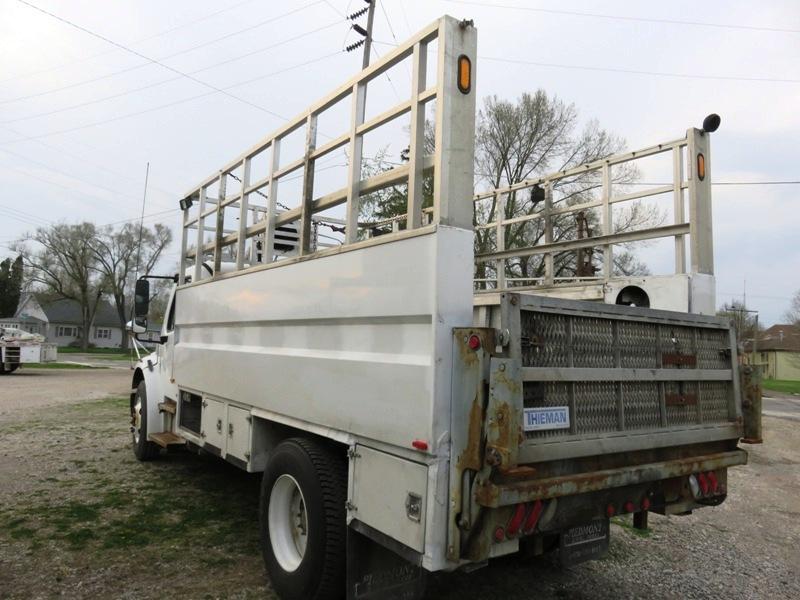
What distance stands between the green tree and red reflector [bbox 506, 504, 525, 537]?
6126cm

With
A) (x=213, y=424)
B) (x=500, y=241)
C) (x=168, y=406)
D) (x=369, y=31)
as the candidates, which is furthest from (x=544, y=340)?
(x=369, y=31)

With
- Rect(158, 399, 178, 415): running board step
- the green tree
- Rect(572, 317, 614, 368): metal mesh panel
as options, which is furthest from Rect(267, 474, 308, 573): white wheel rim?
the green tree

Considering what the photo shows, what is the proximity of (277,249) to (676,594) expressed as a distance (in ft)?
12.4

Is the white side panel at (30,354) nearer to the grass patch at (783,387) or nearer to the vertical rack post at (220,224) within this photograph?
the vertical rack post at (220,224)

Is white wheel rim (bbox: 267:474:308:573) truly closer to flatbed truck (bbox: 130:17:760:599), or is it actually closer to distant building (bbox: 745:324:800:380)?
flatbed truck (bbox: 130:17:760:599)

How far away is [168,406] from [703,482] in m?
4.89

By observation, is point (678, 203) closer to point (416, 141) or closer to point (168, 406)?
point (416, 141)

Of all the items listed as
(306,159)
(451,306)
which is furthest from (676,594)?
(306,159)

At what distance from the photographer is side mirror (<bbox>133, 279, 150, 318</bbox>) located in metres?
6.30

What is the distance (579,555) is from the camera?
2816 millimetres

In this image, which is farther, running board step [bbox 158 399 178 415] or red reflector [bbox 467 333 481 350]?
running board step [bbox 158 399 178 415]

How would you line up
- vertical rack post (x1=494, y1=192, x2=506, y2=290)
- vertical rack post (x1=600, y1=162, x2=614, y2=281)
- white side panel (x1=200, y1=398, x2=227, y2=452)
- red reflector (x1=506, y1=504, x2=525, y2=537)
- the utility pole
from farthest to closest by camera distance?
the utility pole, vertical rack post (x1=494, y1=192, x2=506, y2=290), vertical rack post (x1=600, y1=162, x2=614, y2=281), white side panel (x1=200, y1=398, x2=227, y2=452), red reflector (x1=506, y1=504, x2=525, y2=537)

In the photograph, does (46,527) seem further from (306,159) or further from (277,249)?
(306,159)

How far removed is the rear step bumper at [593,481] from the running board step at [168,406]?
4219mm
